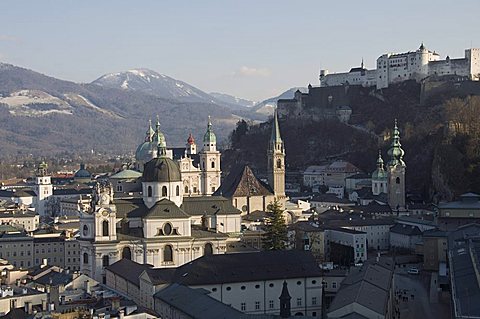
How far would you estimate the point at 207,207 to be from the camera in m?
52.4

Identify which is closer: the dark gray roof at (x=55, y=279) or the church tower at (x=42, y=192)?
the dark gray roof at (x=55, y=279)

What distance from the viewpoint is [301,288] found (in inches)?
1537

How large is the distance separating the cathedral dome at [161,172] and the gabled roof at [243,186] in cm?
1024

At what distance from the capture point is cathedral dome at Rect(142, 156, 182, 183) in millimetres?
50969

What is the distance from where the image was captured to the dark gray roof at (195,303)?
98.1 feet

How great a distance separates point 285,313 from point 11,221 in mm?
43593

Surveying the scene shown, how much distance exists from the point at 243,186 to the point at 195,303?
30.0 meters

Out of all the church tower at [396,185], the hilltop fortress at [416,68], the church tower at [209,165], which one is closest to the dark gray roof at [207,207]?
the church tower at [396,185]

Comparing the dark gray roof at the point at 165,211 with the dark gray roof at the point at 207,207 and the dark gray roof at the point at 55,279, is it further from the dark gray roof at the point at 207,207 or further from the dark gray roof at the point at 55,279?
the dark gray roof at the point at 55,279

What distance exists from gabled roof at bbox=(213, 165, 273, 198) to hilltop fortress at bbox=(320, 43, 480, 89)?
3586cm

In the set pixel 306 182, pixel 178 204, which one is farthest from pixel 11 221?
pixel 306 182

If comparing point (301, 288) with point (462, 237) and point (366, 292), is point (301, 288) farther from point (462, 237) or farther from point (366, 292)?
point (462, 237)

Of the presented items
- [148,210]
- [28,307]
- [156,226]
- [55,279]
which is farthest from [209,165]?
[28,307]

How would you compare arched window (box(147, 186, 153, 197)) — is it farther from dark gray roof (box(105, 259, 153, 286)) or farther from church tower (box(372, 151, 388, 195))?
church tower (box(372, 151, 388, 195))
